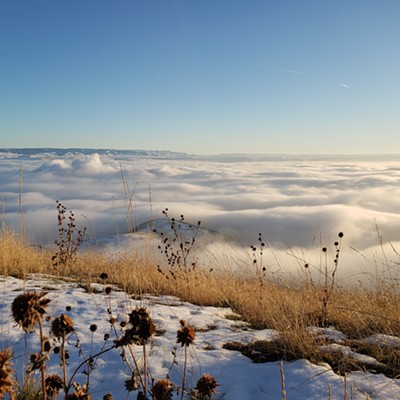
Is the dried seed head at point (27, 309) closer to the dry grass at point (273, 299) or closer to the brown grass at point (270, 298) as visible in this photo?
the dry grass at point (273, 299)

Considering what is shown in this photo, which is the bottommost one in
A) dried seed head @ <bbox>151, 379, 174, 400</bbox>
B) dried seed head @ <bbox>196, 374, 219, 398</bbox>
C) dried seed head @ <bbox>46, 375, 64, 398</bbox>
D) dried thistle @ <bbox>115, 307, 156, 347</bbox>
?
dried seed head @ <bbox>46, 375, 64, 398</bbox>

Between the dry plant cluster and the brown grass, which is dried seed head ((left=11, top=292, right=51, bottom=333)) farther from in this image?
the brown grass

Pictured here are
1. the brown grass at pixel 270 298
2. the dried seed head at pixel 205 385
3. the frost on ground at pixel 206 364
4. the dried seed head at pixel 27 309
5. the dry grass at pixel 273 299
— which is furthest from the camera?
the brown grass at pixel 270 298

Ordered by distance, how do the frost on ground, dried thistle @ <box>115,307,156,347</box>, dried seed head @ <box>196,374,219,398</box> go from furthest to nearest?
the frost on ground
dried seed head @ <box>196,374,219,398</box>
dried thistle @ <box>115,307,156,347</box>

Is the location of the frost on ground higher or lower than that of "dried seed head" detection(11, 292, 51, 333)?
lower

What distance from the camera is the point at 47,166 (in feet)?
414

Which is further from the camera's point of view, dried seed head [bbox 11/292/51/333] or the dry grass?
the dry grass

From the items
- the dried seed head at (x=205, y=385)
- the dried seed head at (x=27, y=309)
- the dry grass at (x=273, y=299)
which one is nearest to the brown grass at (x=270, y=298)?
the dry grass at (x=273, y=299)

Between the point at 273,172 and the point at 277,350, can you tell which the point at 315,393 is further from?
the point at 273,172

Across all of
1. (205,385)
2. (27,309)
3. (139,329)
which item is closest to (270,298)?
(205,385)

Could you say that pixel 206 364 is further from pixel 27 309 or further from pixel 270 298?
pixel 27 309

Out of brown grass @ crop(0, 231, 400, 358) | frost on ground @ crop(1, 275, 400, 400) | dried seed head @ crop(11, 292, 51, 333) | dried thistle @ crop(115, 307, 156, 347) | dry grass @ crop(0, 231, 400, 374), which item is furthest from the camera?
brown grass @ crop(0, 231, 400, 358)

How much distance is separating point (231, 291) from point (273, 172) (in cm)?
14556

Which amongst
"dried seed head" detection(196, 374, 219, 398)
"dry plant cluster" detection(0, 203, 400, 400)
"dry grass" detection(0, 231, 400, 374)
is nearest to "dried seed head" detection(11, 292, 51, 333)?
"dry plant cluster" detection(0, 203, 400, 400)
